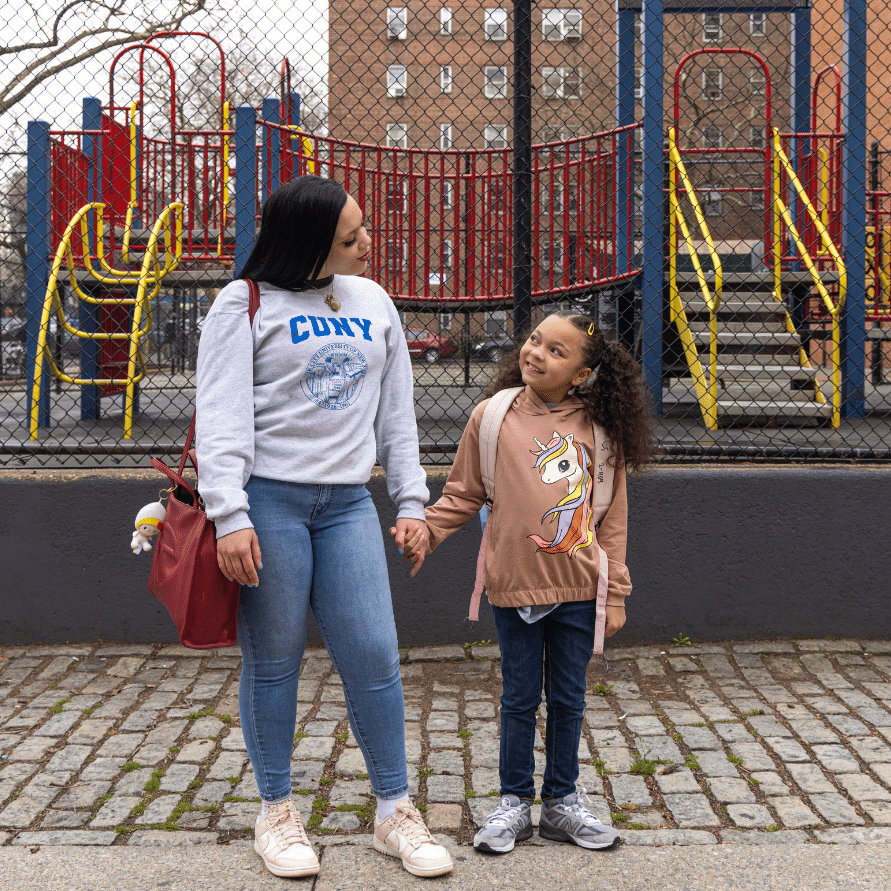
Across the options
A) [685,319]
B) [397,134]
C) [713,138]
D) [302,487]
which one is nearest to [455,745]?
[302,487]

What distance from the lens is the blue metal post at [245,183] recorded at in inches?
194

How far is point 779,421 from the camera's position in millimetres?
6145

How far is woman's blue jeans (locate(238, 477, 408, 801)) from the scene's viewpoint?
243 cm

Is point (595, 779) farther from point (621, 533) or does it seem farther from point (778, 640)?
point (778, 640)

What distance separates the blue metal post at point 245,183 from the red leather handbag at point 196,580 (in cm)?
261

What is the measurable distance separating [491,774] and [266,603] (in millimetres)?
1192

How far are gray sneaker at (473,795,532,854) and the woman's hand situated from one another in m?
0.98

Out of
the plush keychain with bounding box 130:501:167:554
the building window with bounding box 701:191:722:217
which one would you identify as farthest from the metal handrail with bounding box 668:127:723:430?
the plush keychain with bounding box 130:501:167:554

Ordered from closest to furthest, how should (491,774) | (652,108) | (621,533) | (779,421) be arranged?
(621,533) < (491,774) < (652,108) < (779,421)

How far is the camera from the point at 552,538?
2.62 meters

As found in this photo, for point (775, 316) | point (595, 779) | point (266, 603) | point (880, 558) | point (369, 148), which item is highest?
point (369, 148)

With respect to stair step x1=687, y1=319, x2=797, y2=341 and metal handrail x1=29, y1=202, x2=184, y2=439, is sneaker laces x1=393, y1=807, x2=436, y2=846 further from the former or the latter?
stair step x1=687, y1=319, x2=797, y2=341

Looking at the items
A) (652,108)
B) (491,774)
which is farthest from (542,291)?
(491,774)

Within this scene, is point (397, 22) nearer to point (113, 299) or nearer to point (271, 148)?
point (271, 148)
